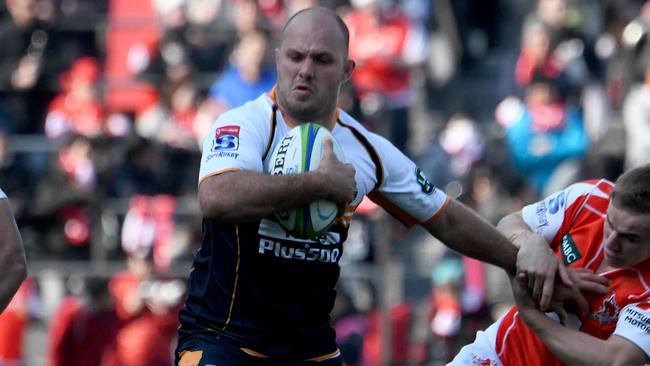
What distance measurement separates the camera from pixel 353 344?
1230 cm

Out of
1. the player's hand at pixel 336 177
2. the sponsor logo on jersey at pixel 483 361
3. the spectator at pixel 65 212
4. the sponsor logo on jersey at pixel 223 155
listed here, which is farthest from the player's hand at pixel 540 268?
the spectator at pixel 65 212

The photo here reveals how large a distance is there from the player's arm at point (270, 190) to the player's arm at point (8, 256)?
765 millimetres

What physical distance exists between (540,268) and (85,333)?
7.21 metres

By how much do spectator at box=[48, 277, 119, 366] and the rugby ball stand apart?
7.22 metres

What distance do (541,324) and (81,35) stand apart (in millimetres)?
11044

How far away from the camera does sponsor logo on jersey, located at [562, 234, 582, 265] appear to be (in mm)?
6469

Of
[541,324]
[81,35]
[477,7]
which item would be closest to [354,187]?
[541,324]

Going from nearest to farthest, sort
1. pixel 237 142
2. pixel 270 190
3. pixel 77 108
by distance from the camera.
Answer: pixel 270 190, pixel 237 142, pixel 77 108

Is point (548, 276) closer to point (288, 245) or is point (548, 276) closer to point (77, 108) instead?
point (288, 245)

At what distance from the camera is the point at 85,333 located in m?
12.7

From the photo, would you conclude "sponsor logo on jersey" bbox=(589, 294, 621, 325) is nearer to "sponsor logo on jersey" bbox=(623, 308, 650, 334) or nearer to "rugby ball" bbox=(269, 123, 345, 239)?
"sponsor logo on jersey" bbox=(623, 308, 650, 334)

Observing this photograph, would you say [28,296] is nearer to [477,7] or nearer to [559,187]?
[559,187]

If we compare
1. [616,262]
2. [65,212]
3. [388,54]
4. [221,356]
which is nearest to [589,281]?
[616,262]

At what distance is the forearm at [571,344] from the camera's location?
20.0 ft
